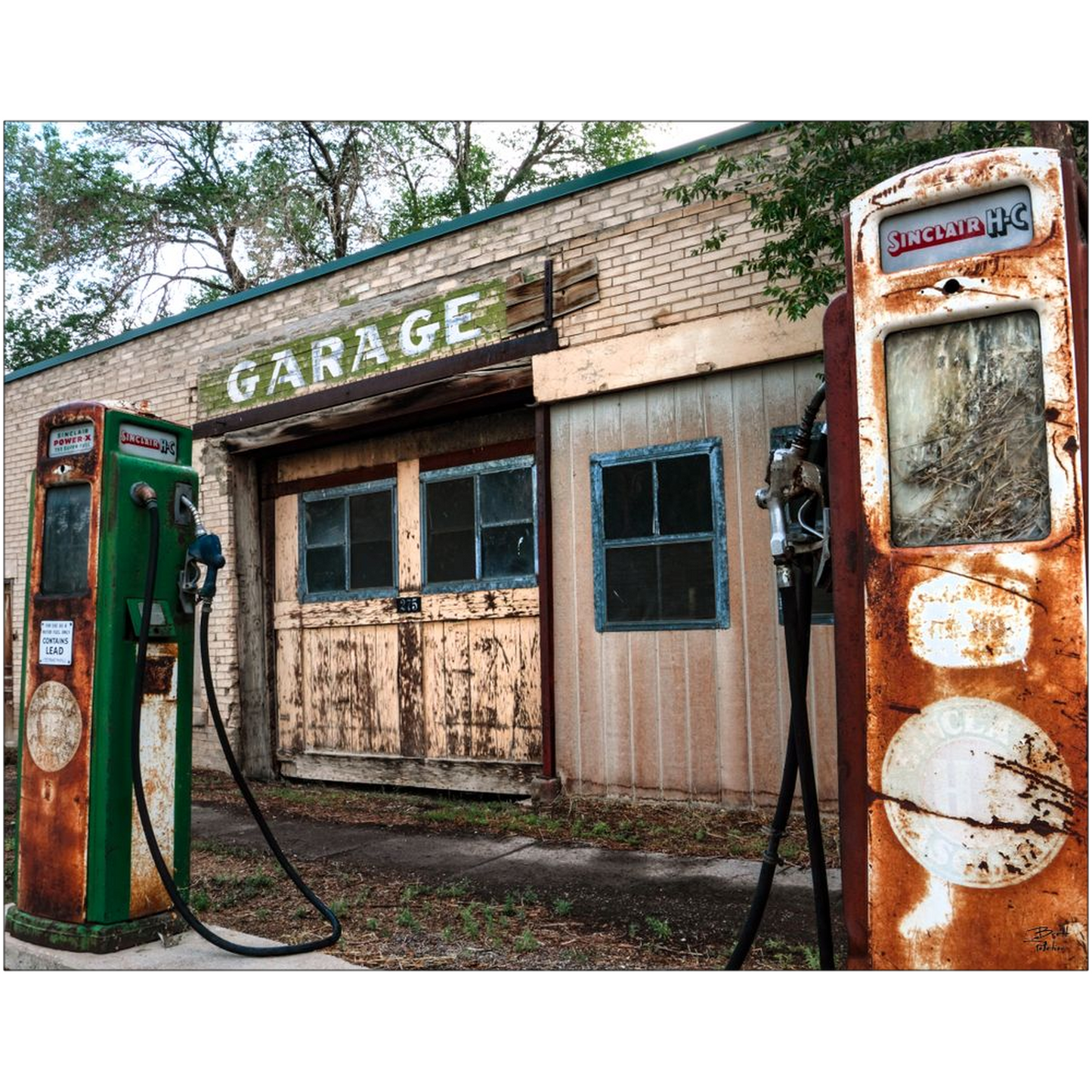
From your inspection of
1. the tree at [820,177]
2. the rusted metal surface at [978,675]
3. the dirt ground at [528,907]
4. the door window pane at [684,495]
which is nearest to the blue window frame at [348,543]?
the dirt ground at [528,907]

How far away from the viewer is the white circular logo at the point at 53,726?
364 centimetres

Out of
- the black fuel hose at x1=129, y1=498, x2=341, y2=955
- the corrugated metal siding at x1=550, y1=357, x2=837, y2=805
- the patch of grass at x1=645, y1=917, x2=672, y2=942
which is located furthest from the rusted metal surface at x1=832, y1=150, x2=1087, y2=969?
the corrugated metal siding at x1=550, y1=357, x2=837, y2=805

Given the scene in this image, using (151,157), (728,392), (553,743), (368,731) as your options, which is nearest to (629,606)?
(553,743)

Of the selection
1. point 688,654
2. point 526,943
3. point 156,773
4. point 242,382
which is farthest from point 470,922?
point 242,382

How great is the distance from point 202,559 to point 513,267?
3493 millimetres

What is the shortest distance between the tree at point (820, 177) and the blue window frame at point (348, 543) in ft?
10.8

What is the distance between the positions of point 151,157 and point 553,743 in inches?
459

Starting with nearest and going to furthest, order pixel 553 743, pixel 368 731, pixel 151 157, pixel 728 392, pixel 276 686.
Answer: pixel 728 392 < pixel 553 743 < pixel 368 731 < pixel 276 686 < pixel 151 157

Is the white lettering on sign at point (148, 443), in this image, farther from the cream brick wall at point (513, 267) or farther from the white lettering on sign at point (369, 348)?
the white lettering on sign at point (369, 348)

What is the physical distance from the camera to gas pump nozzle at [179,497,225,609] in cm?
373

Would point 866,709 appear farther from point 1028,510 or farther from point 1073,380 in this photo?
point 1073,380

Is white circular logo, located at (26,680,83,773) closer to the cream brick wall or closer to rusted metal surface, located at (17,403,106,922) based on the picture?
rusted metal surface, located at (17,403,106,922)

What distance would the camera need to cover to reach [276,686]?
809 centimetres

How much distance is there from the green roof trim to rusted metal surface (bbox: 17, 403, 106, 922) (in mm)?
3504
